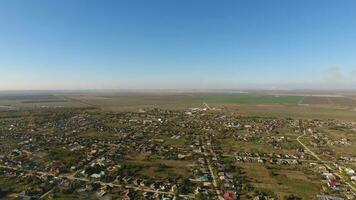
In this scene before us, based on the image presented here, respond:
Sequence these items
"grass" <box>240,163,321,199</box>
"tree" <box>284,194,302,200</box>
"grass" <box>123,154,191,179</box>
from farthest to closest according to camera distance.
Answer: "grass" <box>123,154,191,179</box>, "grass" <box>240,163,321,199</box>, "tree" <box>284,194,302,200</box>

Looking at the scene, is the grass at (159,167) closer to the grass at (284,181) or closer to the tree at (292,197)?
the grass at (284,181)

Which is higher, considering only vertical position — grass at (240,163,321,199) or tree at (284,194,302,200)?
grass at (240,163,321,199)

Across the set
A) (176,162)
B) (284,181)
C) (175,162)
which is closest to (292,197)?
(284,181)

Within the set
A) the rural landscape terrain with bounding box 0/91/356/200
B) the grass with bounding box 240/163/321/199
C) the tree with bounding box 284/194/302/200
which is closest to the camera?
the tree with bounding box 284/194/302/200

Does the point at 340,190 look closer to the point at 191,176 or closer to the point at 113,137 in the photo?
the point at 191,176

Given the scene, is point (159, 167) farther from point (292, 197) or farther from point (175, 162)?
point (292, 197)

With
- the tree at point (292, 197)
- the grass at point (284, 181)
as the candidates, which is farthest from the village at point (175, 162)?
the tree at point (292, 197)

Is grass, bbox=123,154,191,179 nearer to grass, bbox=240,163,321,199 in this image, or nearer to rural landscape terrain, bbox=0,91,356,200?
rural landscape terrain, bbox=0,91,356,200

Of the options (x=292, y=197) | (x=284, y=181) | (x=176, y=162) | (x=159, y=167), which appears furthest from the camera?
(x=176, y=162)

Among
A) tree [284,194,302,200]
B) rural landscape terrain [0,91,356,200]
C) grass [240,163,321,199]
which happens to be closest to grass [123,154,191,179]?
rural landscape terrain [0,91,356,200]
